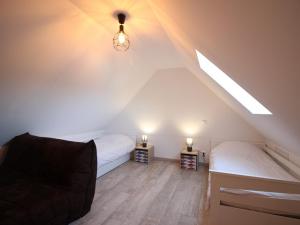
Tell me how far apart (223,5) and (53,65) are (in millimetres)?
2070

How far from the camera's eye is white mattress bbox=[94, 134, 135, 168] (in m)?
3.22

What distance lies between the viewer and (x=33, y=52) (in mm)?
1828

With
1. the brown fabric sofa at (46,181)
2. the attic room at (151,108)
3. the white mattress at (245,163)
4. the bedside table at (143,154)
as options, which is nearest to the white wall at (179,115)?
the attic room at (151,108)

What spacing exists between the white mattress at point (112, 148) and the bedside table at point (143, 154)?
0.17 metres

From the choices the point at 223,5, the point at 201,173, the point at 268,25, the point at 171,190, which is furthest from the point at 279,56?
the point at 201,173

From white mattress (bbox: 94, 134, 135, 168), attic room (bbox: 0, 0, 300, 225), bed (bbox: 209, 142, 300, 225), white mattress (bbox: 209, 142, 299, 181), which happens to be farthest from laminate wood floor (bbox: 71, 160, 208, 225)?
bed (bbox: 209, 142, 300, 225)

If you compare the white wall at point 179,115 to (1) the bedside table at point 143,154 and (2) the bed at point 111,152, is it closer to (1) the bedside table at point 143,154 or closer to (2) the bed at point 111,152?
(1) the bedside table at point 143,154

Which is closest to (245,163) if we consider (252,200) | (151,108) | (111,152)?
(252,200)

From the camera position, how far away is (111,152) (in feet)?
11.2

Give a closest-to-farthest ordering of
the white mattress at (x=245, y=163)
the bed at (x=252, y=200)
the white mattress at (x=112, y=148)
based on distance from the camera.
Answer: the bed at (x=252, y=200)
the white mattress at (x=245, y=163)
the white mattress at (x=112, y=148)

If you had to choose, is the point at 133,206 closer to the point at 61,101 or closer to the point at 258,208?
the point at 258,208

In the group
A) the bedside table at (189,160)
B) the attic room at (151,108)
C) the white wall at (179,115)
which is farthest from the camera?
the white wall at (179,115)

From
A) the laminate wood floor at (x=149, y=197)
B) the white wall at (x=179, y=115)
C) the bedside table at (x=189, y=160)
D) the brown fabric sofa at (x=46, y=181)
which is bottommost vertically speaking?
the laminate wood floor at (x=149, y=197)

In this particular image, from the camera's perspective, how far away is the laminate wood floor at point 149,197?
2109 mm
